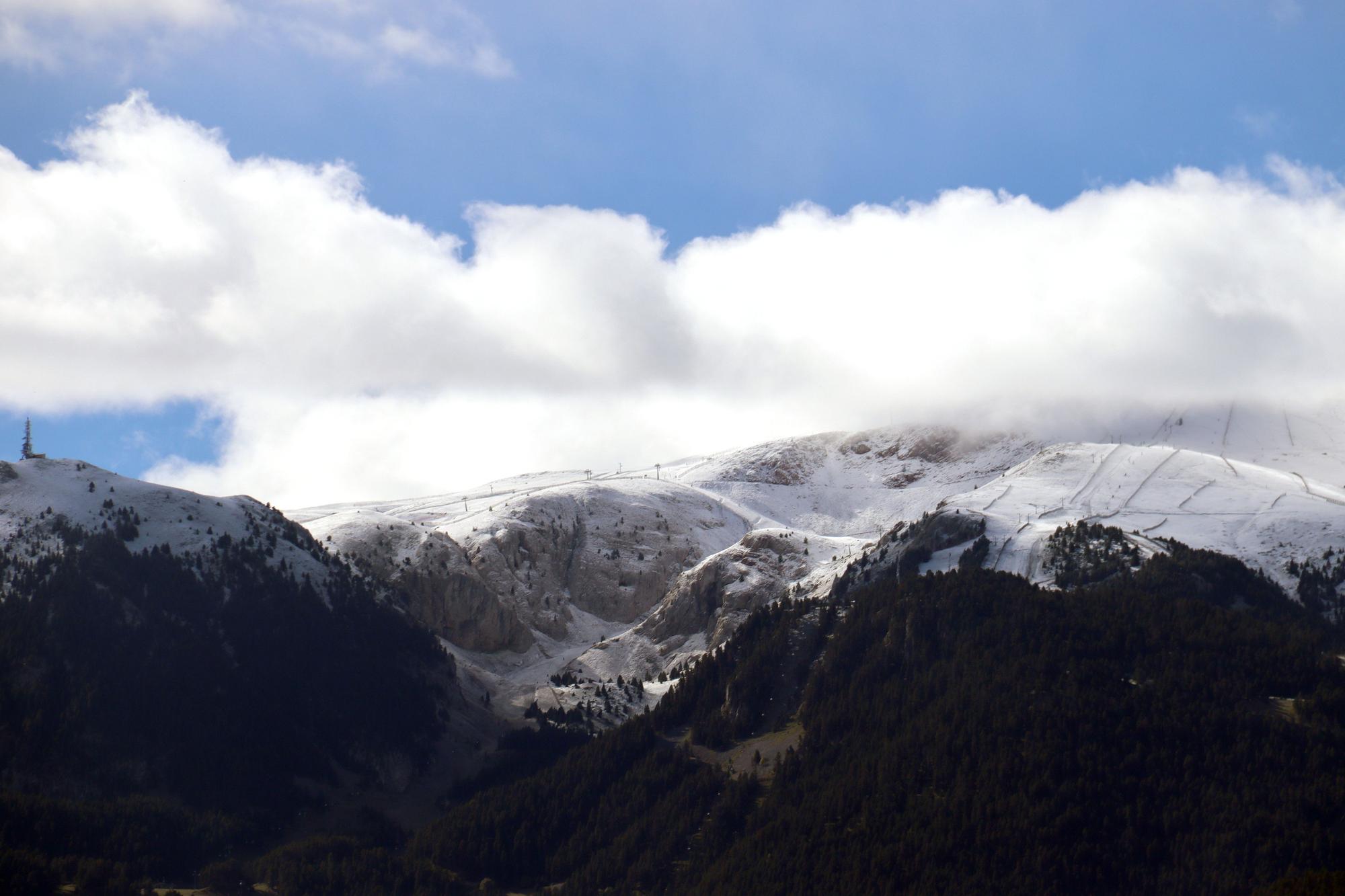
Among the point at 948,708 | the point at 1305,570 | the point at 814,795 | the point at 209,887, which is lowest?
the point at 209,887

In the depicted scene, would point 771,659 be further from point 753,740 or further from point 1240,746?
point 1240,746

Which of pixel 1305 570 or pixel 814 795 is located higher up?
pixel 1305 570

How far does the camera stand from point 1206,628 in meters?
173

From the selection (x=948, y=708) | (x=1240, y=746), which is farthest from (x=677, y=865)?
(x=1240, y=746)

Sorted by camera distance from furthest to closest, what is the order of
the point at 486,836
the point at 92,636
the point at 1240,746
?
the point at 92,636, the point at 486,836, the point at 1240,746

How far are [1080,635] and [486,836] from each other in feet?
262

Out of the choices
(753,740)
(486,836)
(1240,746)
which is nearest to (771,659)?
(753,740)

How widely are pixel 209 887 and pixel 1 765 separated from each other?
3110 cm

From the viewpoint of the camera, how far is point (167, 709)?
187 m

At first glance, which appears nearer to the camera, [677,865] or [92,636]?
[677,865]

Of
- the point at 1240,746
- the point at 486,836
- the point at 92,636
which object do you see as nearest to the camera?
the point at 1240,746

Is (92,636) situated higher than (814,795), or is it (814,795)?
(92,636)

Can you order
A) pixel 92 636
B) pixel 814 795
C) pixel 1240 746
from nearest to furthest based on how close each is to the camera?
pixel 1240 746 < pixel 814 795 < pixel 92 636

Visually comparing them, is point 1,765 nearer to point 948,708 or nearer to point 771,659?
point 771,659
